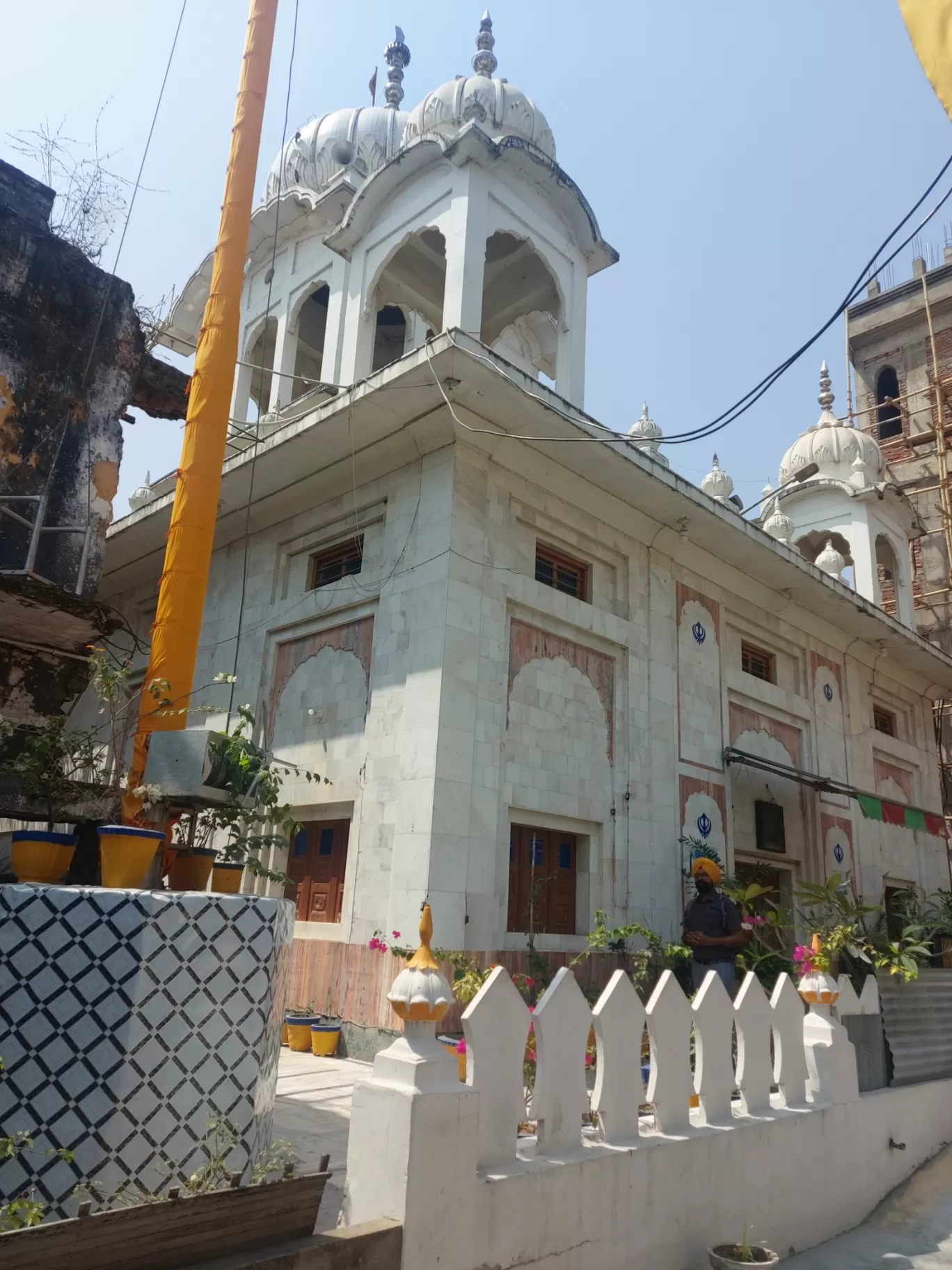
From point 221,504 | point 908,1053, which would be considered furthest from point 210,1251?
point 221,504

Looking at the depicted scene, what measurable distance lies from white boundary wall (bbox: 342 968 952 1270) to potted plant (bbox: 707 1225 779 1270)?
136mm

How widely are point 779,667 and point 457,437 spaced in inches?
296

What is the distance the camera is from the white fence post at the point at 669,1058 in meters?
4.59

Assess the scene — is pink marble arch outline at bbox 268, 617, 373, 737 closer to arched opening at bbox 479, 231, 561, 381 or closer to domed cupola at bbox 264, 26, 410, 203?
arched opening at bbox 479, 231, 561, 381

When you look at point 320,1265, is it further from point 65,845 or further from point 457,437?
point 457,437

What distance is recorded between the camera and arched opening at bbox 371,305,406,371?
1660 cm

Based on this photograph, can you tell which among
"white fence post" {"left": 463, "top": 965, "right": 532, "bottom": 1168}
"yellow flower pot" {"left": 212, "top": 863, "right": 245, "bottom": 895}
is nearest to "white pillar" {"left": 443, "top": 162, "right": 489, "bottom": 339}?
"yellow flower pot" {"left": 212, "top": 863, "right": 245, "bottom": 895}

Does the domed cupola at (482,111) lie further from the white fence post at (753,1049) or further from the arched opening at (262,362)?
the white fence post at (753,1049)

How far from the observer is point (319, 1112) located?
6133 millimetres

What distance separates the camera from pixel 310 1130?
18.2 ft

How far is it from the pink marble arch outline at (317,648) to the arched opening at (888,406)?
67.8ft

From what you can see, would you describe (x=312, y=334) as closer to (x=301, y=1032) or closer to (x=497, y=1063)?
(x=301, y=1032)

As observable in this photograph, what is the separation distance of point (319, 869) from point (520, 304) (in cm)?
910

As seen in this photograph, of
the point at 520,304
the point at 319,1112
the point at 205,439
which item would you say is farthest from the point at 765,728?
the point at 205,439
